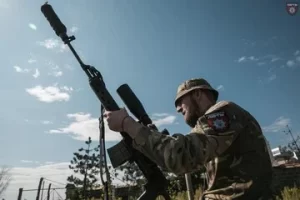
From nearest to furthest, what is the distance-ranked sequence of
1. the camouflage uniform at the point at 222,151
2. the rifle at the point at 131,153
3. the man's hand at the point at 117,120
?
the camouflage uniform at the point at 222,151
the man's hand at the point at 117,120
the rifle at the point at 131,153

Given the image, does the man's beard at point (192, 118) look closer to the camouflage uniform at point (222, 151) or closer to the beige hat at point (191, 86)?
the beige hat at point (191, 86)

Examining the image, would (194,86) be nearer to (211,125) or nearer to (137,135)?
(211,125)

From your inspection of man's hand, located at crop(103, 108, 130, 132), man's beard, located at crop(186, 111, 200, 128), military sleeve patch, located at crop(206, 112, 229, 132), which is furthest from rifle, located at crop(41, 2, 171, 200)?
military sleeve patch, located at crop(206, 112, 229, 132)

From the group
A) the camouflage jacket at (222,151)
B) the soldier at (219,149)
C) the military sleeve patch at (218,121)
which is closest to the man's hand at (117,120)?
the soldier at (219,149)

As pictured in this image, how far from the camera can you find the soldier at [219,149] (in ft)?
6.02

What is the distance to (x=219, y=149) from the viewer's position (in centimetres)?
192

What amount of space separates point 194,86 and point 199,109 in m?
0.23

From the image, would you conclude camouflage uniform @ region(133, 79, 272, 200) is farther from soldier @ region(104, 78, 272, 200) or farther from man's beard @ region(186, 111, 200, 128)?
man's beard @ region(186, 111, 200, 128)

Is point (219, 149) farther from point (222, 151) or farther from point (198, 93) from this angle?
point (198, 93)

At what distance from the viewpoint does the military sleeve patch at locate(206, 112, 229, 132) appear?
75.8 inches

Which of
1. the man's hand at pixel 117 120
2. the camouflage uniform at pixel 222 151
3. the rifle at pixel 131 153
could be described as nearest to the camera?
the camouflage uniform at pixel 222 151

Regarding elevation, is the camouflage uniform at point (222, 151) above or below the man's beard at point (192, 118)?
below

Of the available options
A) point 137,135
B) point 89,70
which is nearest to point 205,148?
point 137,135

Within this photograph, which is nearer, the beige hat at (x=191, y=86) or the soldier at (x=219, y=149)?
the soldier at (x=219, y=149)
